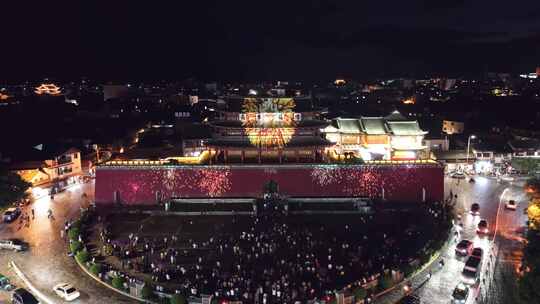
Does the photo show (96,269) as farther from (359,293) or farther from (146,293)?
(359,293)

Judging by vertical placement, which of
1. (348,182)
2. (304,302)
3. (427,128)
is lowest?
(304,302)

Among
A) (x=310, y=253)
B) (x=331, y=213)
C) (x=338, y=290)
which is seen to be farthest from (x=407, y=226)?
(x=338, y=290)

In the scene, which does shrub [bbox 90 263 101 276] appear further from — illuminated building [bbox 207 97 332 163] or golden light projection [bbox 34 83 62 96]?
golden light projection [bbox 34 83 62 96]

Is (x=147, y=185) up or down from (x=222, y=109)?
down

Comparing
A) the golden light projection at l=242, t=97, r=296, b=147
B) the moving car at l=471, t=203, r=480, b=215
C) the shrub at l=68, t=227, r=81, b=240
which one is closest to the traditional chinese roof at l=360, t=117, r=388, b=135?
the golden light projection at l=242, t=97, r=296, b=147

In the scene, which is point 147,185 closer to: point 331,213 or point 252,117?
point 252,117

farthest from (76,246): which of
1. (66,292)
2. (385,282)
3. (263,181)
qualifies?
(385,282)

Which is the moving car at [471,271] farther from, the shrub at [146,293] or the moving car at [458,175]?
the moving car at [458,175]
